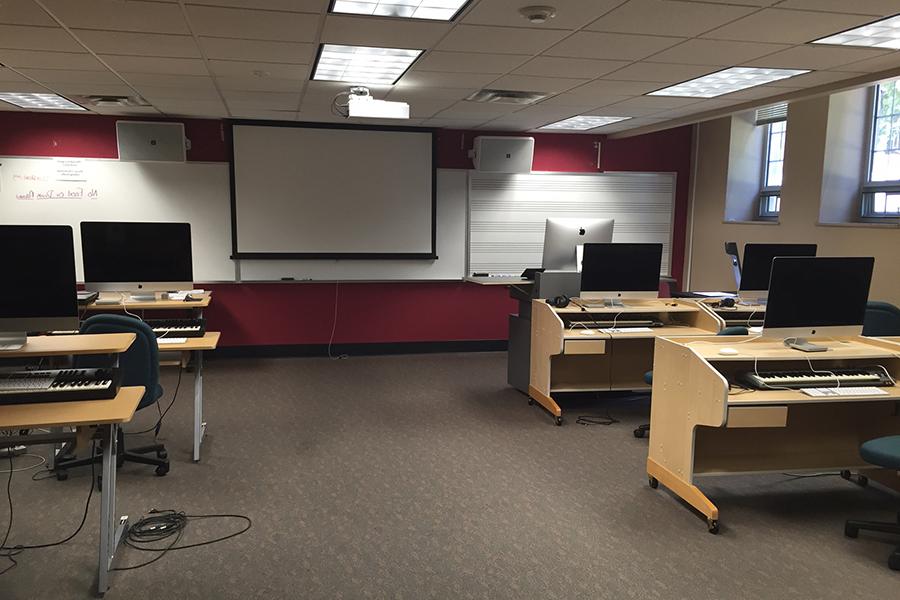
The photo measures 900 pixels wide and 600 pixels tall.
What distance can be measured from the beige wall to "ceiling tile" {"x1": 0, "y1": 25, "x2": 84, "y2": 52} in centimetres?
430

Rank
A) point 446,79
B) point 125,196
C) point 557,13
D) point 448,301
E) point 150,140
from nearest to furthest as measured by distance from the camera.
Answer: point 557,13 < point 446,79 < point 150,140 < point 125,196 < point 448,301

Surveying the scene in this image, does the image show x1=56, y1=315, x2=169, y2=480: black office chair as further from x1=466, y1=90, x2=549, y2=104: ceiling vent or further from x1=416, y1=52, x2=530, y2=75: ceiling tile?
x1=466, y1=90, x2=549, y2=104: ceiling vent

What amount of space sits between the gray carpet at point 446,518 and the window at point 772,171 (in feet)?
11.1

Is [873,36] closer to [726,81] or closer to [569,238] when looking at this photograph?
[726,81]

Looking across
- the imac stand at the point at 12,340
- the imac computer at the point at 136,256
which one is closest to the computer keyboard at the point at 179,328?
the imac computer at the point at 136,256

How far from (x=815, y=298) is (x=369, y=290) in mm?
4726

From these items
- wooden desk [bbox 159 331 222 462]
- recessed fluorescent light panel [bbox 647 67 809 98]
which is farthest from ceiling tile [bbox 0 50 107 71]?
recessed fluorescent light panel [bbox 647 67 809 98]

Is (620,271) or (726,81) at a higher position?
(726,81)

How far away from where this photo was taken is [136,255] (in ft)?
15.5

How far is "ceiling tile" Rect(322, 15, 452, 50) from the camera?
325 centimetres

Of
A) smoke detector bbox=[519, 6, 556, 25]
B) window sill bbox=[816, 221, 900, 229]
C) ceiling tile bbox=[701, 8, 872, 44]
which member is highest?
ceiling tile bbox=[701, 8, 872, 44]

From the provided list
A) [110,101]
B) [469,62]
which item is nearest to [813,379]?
[469,62]

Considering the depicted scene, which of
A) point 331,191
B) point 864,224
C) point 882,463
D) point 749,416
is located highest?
point 331,191

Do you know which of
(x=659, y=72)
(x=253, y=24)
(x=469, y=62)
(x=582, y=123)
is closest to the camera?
(x=253, y=24)
